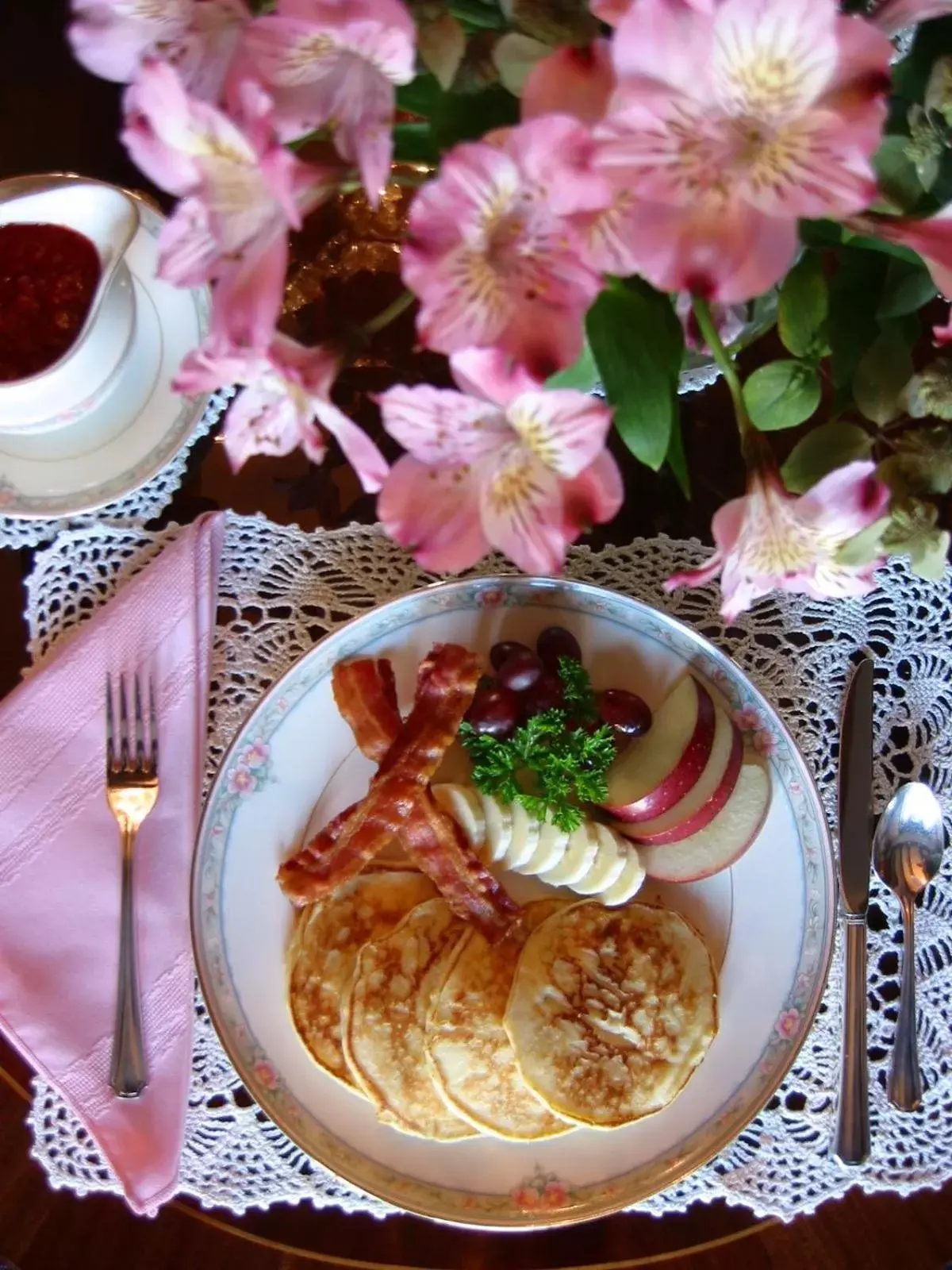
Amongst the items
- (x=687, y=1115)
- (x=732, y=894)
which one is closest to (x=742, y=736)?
(x=732, y=894)

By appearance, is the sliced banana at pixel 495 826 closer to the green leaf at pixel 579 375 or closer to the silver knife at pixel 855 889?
→ the silver knife at pixel 855 889

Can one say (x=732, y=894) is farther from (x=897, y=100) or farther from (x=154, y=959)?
(x=897, y=100)

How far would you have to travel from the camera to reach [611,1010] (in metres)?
1.03

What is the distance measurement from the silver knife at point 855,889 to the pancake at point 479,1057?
264 millimetres

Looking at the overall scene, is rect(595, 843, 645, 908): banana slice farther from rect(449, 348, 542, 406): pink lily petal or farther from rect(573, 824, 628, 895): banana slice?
rect(449, 348, 542, 406): pink lily petal

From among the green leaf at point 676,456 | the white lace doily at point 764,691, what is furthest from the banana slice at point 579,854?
the green leaf at point 676,456

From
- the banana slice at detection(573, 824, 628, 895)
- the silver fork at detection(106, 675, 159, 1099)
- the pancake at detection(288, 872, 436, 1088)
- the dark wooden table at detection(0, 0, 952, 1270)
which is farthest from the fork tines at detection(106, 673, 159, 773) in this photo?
the banana slice at detection(573, 824, 628, 895)

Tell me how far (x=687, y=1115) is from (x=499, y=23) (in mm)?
933

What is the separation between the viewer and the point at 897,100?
54cm

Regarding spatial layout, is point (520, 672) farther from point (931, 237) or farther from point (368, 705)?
point (931, 237)

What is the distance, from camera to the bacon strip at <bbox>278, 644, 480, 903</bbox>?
3.23 ft

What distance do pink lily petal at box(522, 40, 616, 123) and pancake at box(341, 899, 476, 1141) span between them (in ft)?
2.57

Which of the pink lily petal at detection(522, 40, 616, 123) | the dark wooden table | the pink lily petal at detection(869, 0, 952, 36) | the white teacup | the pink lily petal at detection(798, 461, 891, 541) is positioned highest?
the pink lily petal at detection(869, 0, 952, 36)

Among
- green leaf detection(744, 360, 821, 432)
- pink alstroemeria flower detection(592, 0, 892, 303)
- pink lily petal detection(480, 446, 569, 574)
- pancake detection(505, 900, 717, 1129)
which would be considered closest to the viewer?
pink alstroemeria flower detection(592, 0, 892, 303)
